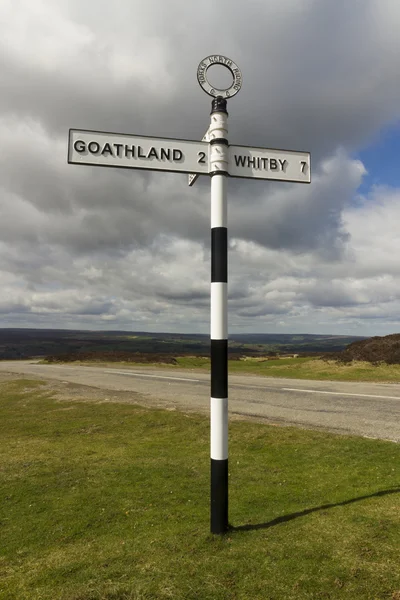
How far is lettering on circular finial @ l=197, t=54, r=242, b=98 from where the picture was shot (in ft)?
14.7

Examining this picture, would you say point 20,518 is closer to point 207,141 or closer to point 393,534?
point 393,534

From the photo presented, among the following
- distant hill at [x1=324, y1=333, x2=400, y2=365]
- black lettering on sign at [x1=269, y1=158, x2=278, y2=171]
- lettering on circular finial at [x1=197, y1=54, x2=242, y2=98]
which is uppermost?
lettering on circular finial at [x1=197, y1=54, x2=242, y2=98]

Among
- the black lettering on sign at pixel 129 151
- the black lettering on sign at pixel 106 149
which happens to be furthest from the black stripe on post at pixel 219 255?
the black lettering on sign at pixel 106 149

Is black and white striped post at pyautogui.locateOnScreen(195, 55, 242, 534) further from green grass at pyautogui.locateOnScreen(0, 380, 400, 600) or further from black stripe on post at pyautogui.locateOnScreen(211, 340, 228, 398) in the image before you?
green grass at pyautogui.locateOnScreen(0, 380, 400, 600)

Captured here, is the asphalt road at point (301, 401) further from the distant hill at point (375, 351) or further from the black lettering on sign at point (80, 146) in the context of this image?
the black lettering on sign at point (80, 146)

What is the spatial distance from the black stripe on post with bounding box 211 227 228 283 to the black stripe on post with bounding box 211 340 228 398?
72 cm

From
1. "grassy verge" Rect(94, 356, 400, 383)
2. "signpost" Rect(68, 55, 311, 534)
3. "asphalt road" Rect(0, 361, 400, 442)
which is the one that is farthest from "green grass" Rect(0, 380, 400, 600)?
"grassy verge" Rect(94, 356, 400, 383)

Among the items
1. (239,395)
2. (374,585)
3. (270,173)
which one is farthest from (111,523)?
(239,395)

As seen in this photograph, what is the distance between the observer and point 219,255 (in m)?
4.38

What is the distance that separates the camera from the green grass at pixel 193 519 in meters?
3.34

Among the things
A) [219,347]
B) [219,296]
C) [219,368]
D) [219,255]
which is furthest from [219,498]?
[219,255]

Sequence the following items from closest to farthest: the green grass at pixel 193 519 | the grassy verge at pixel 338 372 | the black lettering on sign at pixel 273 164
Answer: the green grass at pixel 193 519, the black lettering on sign at pixel 273 164, the grassy verge at pixel 338 372

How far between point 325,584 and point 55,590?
89.6 inches

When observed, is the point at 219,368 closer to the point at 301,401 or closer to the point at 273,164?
the point at 273,164
